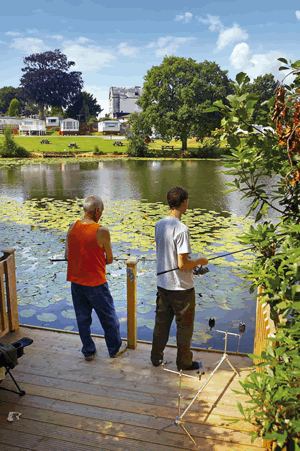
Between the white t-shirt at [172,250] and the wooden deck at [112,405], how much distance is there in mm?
899

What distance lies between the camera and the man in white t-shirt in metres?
3.01

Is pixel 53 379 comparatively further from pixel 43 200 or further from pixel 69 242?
pixel 43 200

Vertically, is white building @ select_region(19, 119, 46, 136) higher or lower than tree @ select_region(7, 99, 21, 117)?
lower

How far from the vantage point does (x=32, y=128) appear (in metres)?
→ 67.7

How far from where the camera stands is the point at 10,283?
3.97m

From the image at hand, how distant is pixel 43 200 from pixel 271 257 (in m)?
15.1

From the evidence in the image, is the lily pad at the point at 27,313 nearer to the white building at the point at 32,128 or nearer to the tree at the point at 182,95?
the tree at the point at 182,95

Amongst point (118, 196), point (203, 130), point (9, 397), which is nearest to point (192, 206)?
point (118, 196)

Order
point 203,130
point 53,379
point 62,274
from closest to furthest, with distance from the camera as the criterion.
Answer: point 53,379 < point 62,274 < point 203,130

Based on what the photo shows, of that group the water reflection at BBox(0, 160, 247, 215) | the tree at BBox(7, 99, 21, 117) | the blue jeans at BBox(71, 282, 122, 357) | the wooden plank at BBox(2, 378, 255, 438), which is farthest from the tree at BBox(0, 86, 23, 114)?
the wooden plank at BBox(2, 378, 255, 438)

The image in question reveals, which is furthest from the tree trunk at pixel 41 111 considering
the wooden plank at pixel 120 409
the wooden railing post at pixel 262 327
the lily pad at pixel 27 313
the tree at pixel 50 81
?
the wooden railing post at pixel 262 327

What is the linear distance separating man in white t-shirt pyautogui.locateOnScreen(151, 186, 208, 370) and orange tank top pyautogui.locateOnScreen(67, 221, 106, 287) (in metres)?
0.55

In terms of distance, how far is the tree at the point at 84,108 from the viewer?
283 feet

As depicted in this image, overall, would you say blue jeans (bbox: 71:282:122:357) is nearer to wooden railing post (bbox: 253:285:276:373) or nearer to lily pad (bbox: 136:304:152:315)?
wooden railing post (bbox: 253:285:276:373)
